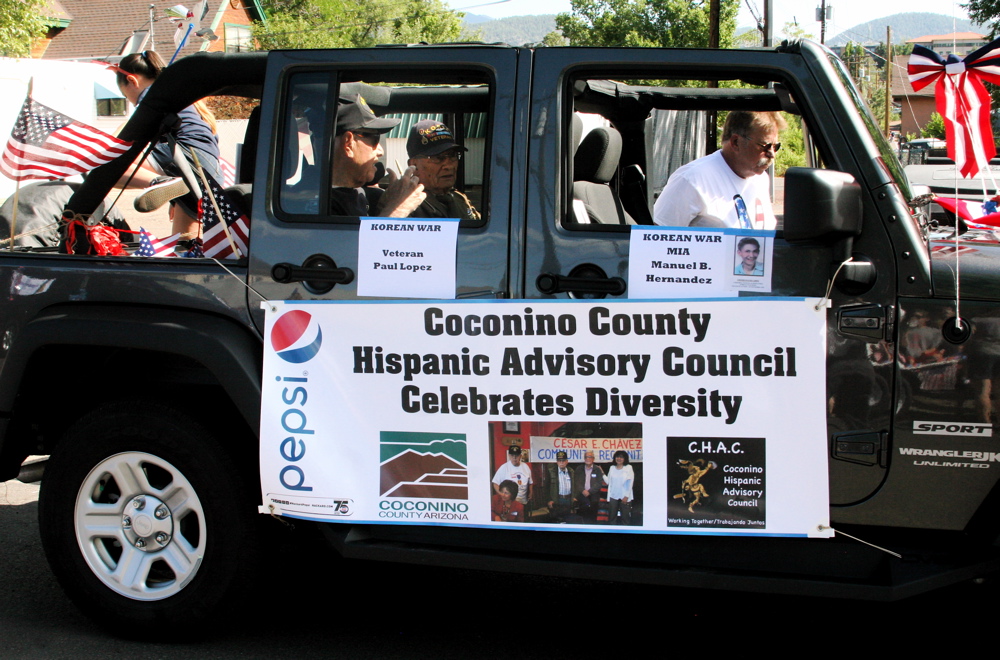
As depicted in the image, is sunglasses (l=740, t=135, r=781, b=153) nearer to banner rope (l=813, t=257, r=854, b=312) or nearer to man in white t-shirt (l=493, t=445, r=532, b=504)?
banner rope (l=813, t=257, r=854, b=312)

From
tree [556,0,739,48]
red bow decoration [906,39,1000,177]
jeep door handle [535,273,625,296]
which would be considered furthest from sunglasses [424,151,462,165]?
tree [556,0,739,48]

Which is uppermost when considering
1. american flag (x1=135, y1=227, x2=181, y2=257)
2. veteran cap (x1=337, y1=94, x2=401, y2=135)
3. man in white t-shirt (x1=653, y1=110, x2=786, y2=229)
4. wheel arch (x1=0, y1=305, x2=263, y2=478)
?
veteran cap (x1=337, y1=94, x2=401, y2=135)

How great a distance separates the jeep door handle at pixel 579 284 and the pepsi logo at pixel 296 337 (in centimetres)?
70

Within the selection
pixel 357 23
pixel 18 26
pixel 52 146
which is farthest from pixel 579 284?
pixel 357 23

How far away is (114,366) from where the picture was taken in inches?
128

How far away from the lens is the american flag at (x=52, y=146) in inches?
133

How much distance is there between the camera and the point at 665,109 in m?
3.91

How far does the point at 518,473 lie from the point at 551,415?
20 cm

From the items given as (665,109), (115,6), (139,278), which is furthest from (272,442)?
(115,6)

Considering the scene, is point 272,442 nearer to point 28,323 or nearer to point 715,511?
point 28,323

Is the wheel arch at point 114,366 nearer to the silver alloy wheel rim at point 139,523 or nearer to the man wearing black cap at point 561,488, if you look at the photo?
the silver alloy wheel rim at point 139,523

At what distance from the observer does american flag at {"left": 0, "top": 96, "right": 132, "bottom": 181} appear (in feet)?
11.1

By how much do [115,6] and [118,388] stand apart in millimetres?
44521

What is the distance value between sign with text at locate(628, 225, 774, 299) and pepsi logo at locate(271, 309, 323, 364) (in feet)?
3.19
